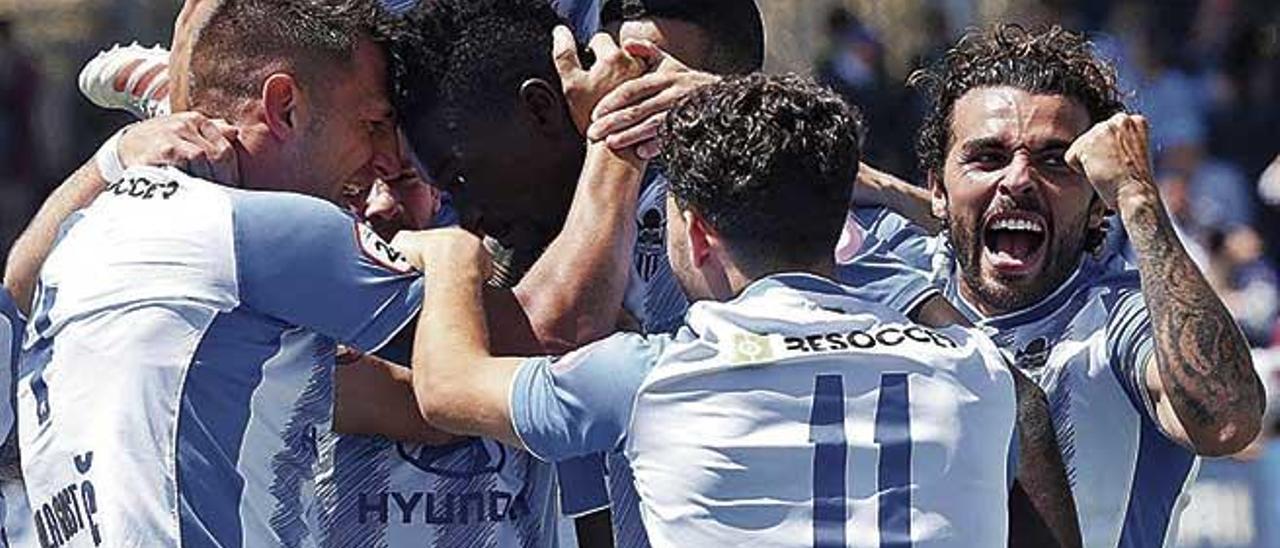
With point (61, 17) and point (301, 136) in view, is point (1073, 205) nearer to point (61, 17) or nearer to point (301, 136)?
point (301, 136)

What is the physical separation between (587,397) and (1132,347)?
3.96 ft

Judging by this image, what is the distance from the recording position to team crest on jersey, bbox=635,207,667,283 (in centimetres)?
582

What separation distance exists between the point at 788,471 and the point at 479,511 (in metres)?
1.06

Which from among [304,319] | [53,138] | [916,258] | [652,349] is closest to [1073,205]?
[916,258]

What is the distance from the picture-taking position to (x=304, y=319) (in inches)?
185

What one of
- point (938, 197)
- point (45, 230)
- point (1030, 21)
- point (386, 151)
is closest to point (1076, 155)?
point (938, 197)

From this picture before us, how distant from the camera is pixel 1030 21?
50.7 ft

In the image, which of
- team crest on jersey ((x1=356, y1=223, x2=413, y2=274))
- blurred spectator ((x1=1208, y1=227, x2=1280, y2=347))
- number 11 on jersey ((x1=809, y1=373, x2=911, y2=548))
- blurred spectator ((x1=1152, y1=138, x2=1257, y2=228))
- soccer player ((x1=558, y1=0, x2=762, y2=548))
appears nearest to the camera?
number 11 on jersey ((x1=809, y1=373, x2=911, y2=548))

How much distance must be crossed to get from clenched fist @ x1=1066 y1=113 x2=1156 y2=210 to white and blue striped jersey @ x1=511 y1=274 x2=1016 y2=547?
0.62 metres

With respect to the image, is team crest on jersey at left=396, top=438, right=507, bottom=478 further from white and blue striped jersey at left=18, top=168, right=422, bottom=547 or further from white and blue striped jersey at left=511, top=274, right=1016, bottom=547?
white and blue striped jersey at left=511, top=274, right=1016, bottom=547

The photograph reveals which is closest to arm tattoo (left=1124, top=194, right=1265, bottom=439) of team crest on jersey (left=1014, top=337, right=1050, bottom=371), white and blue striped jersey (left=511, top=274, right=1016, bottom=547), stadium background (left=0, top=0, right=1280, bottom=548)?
team crest on jersey (left=1014, top=337, right=1050, bottom=371)


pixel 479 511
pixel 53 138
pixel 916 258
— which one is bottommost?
pixel 53 138

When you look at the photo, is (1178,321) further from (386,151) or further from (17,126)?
(17,126)

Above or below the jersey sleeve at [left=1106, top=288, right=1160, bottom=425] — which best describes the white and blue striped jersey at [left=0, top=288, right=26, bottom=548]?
below
